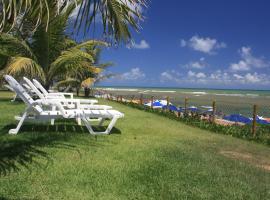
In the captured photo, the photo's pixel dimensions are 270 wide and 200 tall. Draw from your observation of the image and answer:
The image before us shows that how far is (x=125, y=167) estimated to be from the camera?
5.12 metres

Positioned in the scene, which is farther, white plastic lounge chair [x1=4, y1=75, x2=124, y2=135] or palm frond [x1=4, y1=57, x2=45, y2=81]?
Answer: palm frond [x1=4, y1=57, x2=45, y2=81]

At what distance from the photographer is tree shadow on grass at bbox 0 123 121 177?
503 cm

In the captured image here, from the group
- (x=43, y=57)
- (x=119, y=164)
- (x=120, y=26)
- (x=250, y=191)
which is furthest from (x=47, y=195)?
→ (x=43, y=57)

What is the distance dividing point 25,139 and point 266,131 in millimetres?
6451

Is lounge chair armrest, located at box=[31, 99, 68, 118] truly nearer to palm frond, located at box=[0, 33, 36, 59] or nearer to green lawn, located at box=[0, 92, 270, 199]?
green lawn, located at box=[0, 92, 270, 199]

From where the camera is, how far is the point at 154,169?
5.10 meters

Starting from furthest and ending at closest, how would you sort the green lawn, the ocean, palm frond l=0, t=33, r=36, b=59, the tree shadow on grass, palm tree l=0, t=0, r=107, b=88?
the ocean < palm frond l=0, t=33, r=36, b=59 < palm tree l=0, t=0, r=107, b=88 < the tree shadow on grass < the green lawn

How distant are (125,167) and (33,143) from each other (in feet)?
6.62

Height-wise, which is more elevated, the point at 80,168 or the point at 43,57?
the point at 43,57

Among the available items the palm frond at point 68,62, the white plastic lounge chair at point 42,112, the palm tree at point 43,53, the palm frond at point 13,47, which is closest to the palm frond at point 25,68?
the palm tree at point 43,53

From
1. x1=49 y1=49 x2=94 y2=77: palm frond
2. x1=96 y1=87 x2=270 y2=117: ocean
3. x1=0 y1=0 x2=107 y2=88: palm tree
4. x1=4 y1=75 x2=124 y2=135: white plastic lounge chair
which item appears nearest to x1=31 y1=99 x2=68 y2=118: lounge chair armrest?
x1=4 y1=75 x2=124 y2=135: white plastic lounge chair

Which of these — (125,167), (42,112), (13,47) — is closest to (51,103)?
(42,112)

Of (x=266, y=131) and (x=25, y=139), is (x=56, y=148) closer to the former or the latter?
(x=25, y=139)

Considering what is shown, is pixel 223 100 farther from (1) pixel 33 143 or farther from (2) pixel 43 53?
(1) pixel 33 143
